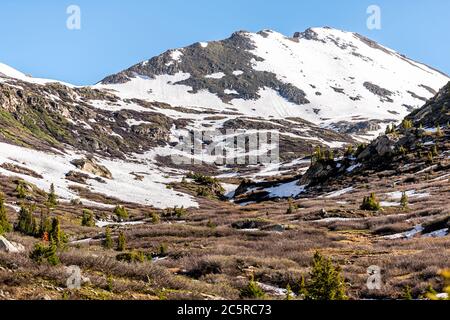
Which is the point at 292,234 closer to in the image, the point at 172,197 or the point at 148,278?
the point at 148,278

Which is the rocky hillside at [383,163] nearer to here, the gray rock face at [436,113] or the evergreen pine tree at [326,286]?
the gray rock face at [436,113]

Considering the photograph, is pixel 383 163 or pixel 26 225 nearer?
pixel 26 225

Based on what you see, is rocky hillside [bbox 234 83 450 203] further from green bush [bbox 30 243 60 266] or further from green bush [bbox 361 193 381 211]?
green bush [bbox 30 243 60 266]

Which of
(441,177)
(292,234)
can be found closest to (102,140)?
(441,177)

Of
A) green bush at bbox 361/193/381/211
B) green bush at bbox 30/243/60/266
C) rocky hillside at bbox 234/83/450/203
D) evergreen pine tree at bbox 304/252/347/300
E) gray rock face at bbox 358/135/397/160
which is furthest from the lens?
gray rock face at bbox 358/135/397/160

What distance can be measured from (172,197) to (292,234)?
66381 millimetres

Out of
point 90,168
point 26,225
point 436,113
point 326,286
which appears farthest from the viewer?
point 90,168

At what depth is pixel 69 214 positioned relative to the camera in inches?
2253

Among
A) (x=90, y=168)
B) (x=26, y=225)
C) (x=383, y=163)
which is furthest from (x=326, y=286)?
(x=90, y=168)

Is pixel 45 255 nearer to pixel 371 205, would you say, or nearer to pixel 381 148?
pixel 371 205

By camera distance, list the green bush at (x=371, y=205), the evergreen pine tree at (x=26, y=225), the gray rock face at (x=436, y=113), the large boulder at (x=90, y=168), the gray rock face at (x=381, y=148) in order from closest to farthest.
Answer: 1. the evergreen pine tree at (x=26, y=225)
2. the green bush at (x=371, y=205)
3. the gray rock face at (x=381, y=148)
4. the gray rock face at (x=436, y=113)
5. the large boulder at (x=90, y=168)

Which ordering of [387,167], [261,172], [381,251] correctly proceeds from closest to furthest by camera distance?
1. [381,251]
2. [387,167]
3. [261,172]

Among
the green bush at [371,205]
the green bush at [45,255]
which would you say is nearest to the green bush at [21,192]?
the green bush at [371,205]

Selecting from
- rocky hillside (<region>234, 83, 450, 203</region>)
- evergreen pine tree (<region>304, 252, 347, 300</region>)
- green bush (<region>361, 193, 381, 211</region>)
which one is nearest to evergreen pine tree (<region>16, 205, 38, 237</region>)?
evergreen pine tree (<region>304, 252, 347, 300</region>)
